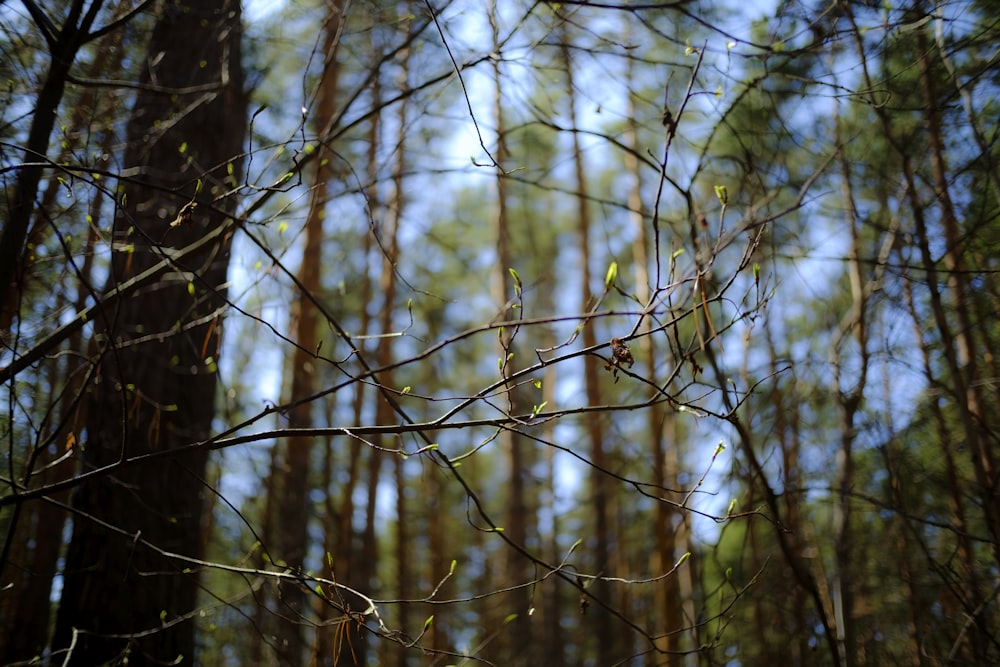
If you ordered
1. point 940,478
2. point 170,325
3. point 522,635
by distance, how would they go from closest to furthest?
point 170,325 < point 940,478 < point 522,635

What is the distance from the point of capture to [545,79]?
3.41 metres

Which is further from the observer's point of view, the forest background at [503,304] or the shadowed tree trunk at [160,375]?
the shadowed tree trunk at [160,375]

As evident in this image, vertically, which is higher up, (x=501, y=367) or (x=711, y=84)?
(x=711, y=84)

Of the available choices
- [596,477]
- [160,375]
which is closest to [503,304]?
[160,375]

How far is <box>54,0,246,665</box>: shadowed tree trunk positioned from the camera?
10.7 ft

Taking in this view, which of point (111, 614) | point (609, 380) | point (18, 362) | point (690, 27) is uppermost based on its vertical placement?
point (609, 380)

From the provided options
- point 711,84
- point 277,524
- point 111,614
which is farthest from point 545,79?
point 277,524

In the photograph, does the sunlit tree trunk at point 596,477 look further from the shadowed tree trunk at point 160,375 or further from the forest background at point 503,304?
the shadowed tree trunk at point 160,375

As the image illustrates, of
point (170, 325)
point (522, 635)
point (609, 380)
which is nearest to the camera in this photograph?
point (170, 325)

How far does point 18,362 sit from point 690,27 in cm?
319

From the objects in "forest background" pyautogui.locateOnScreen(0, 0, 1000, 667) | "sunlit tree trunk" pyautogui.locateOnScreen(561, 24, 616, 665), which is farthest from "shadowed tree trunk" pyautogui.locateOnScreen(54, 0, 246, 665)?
"sunlit tree trunk" pyautogui.locateOnScreen(561, 24, 616, 665)

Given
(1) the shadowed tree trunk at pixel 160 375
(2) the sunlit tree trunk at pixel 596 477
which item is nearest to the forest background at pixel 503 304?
(1) the shadowed tree trunk at pixel 160 375

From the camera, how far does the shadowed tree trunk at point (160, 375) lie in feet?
10.7

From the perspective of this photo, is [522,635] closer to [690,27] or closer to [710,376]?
[710,376]
